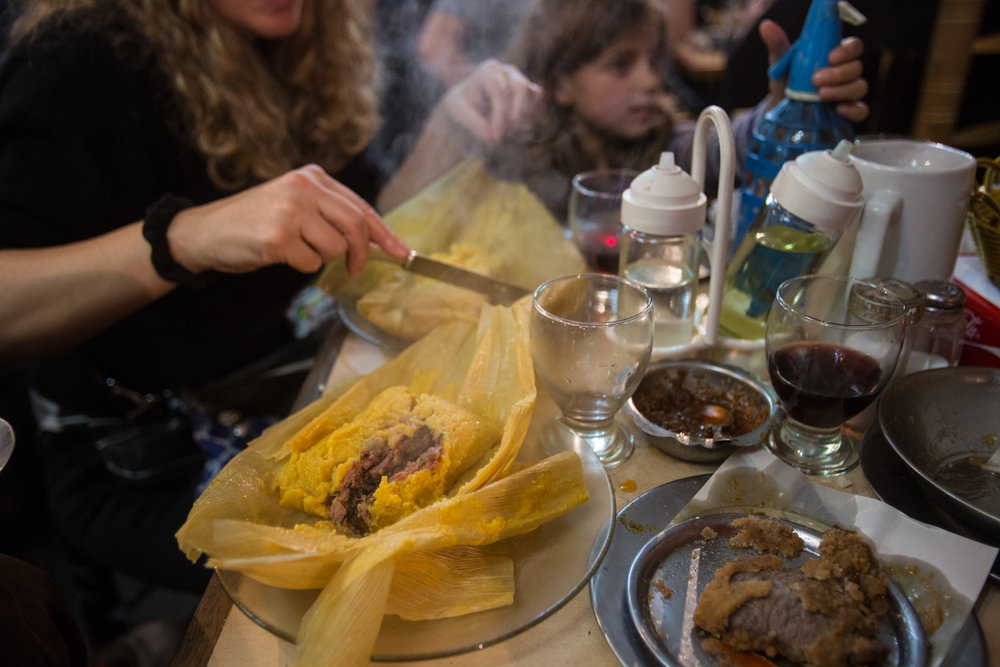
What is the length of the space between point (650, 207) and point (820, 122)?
613 mm

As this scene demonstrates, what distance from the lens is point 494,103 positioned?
1974 millimetres

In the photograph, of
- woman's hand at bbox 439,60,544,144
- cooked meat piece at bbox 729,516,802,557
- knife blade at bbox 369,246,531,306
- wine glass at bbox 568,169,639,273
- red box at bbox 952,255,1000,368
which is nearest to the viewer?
cooked meat piece at bbox 729,516,802,557

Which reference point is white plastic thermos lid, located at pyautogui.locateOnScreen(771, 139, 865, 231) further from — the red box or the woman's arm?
the woman's arm

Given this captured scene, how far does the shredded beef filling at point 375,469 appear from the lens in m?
0.86

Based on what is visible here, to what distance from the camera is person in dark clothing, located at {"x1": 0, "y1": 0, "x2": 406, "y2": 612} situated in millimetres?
1346

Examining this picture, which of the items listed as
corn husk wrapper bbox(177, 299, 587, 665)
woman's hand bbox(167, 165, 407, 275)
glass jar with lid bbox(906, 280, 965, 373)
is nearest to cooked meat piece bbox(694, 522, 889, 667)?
corn husk wrapper bbox(177, 299, 587, 665)

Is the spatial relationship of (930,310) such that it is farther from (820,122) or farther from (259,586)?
(259,586)

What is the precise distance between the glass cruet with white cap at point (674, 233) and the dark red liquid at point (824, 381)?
24 cm

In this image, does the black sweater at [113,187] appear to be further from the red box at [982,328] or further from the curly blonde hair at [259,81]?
the red box at [982,328]

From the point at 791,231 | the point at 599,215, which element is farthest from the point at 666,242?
the point at 599,215

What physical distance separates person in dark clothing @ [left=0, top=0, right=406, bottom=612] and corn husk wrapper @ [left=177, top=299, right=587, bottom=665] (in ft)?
1.67

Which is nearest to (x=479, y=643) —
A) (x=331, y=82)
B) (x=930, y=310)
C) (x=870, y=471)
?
(x=870, y=471)

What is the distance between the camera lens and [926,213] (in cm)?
111

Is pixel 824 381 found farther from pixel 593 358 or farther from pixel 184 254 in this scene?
pixel 184 254
